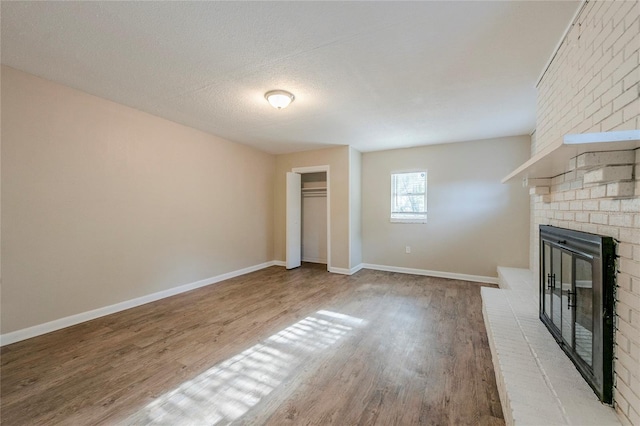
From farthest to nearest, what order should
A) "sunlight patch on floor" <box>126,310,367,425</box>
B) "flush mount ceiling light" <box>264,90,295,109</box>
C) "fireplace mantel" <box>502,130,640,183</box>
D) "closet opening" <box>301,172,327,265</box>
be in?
1. "closet opening" <box>301,172,327,265</box>
2. "flush mount ceiling light" <box>264,90,295,109</box>
3. "sunlight patch on floor" <box>126,310,367,425</box>
4. "fireplace mantel" <box>502,130,640,183</box>

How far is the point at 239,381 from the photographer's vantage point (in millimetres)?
1803

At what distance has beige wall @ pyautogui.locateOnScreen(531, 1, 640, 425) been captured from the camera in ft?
3.46

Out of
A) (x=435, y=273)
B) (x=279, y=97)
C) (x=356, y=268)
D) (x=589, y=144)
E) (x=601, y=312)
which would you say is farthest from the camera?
(x=356, y=268)

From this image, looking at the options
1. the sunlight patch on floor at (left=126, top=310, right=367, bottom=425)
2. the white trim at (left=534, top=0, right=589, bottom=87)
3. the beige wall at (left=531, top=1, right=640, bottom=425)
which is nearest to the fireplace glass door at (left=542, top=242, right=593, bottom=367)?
the beige wall at (left=531, top=1, right=640, bottom=425)

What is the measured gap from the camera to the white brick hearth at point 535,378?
1.12 m

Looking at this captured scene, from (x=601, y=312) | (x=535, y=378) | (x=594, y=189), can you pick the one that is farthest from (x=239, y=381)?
(x=594, y=189)

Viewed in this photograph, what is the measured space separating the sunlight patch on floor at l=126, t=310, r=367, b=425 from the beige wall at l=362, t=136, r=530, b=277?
273cm

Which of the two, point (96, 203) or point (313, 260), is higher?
point (96, 203)

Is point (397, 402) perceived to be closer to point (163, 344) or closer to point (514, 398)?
point (514, 398)

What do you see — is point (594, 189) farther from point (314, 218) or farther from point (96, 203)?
point (314, 218)

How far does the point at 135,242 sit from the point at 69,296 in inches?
31.9

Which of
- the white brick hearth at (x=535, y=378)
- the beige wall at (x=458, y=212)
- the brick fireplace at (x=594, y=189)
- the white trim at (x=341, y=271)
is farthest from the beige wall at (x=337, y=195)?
the brick fireplace at (x=594, y=189)

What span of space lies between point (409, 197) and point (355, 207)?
3.48 feet

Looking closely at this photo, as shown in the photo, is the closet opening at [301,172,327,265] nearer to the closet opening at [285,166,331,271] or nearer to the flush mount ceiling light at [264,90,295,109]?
the closet opening at [285,166,331,271]
